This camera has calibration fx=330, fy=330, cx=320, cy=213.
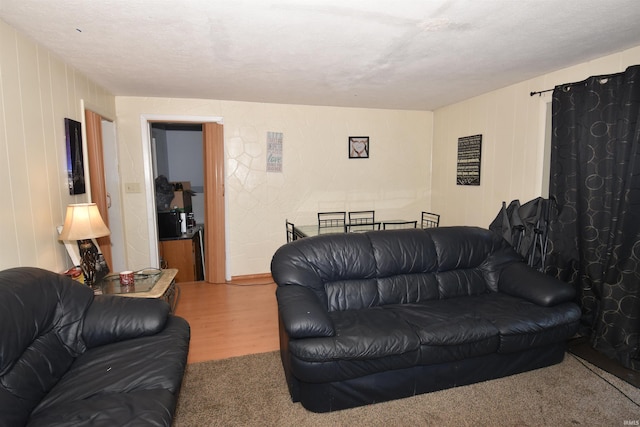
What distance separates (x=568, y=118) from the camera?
2.93m

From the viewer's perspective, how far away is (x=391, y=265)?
2.70m

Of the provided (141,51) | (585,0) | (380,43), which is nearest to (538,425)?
(585,0)

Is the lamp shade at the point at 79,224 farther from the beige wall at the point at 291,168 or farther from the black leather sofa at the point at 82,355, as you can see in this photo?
the beige wall at the point at 291,168

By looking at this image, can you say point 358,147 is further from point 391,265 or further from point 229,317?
point 229,317

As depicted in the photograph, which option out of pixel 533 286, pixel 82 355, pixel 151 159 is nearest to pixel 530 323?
pixel 533 286

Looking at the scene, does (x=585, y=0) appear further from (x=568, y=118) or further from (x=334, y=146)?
(x=334, y=146)

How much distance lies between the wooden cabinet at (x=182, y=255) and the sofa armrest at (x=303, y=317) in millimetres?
3305

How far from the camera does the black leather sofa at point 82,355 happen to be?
1.43 meters

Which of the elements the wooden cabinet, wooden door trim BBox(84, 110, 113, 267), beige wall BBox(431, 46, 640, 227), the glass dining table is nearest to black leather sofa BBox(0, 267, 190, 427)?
wooden door trim BBox(84, 110, 113, 267)

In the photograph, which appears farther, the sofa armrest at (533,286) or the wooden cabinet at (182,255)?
the wooden cabinet at (182,255)

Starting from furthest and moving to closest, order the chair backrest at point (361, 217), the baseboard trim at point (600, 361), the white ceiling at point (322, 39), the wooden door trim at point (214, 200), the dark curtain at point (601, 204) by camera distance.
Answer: the chair backrest at point (361, 217) < the wooden door trim at point (214, 200) < the dark curtain at point (601, 204) < the baseboard trim at point (600, 361) < the white ceiling at point (322, 39)

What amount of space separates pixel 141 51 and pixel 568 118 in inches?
143

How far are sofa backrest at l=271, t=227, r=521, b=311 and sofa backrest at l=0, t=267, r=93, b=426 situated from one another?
1.28 metres

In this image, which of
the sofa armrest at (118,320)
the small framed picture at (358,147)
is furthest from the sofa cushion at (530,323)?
the small framed picture at (358,147)
